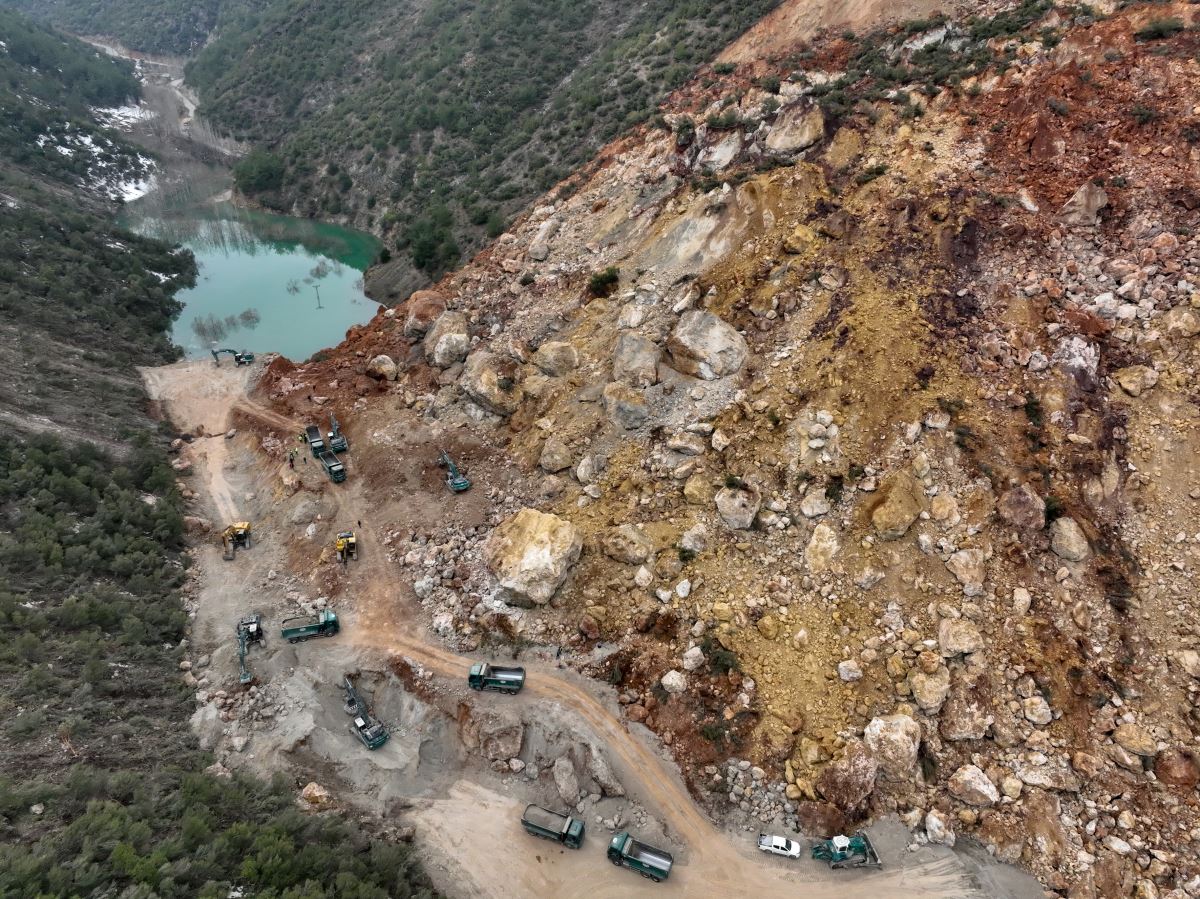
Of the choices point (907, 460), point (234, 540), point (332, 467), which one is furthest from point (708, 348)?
point (234, 540)

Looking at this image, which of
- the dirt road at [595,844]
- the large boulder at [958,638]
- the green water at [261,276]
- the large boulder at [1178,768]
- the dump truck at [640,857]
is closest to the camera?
the large boulder at [1178,768]

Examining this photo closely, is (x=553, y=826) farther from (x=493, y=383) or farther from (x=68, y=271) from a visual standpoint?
(x=68, y=271)

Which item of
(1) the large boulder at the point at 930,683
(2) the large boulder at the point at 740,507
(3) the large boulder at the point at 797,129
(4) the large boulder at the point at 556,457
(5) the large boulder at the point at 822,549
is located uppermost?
(3) the large boulder at the point at 797,129

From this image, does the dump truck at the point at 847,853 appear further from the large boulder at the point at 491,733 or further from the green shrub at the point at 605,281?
the green shrub at the point at 605,281

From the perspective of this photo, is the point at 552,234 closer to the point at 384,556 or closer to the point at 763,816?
the point at 384,556

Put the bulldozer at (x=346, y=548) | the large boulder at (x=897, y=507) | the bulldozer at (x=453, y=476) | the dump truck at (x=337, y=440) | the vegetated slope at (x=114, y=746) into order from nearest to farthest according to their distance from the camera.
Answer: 1. the vegetated slope at (x=114, y=746)
2. the large boulder at (x=897, y=507)
3. the bulldozer at (x=346, y=548)
4. the bulldozer at (x=453, y=476)
5. the dump truck at (x=337, y=440)

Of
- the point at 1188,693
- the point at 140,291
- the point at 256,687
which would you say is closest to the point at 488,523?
the point at 256,687

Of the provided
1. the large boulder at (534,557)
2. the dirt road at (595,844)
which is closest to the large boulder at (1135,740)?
the dirt road at (595,844)

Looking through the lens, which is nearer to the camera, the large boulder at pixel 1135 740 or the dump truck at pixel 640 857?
the large boulder at pixel 1135 740
